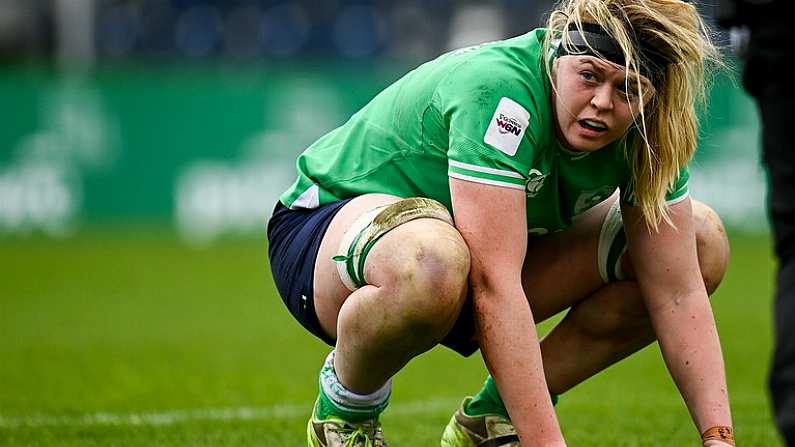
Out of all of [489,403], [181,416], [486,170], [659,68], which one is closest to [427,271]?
[486,170]

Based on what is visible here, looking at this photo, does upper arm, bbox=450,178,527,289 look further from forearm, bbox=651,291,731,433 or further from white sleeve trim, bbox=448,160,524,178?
forearm, bbox=651,291,731,433

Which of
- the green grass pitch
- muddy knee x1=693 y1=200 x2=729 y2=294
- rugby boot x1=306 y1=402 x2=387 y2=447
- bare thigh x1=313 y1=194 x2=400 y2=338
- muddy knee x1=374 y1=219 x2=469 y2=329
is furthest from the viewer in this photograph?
the green grass pitch

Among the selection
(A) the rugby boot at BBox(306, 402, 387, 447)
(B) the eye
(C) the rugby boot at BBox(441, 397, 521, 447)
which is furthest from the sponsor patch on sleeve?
(C) the rugby boot at BBox(441, 397, 521, 447)

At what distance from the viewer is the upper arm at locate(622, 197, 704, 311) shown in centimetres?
355

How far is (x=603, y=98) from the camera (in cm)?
317

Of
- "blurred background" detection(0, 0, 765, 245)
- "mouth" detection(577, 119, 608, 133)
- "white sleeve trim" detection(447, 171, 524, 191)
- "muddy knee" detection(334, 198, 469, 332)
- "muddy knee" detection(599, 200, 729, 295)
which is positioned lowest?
"blurred background" detection(0, 0, 765, 245)

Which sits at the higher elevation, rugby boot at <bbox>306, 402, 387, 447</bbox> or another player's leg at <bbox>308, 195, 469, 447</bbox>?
another player's leg at <bbox>308, 195, 469, 447</bbox>

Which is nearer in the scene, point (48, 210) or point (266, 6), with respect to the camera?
point (48, 210)

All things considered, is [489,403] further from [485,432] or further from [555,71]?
[555,71]

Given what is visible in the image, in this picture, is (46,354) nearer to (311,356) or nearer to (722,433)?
(311,356)

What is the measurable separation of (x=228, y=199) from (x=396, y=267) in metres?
9.84

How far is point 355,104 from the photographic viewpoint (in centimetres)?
1298

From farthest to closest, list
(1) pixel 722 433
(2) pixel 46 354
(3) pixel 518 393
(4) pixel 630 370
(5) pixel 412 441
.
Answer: (2) pixel 46 354
(4) pixel 630 370
(5) pixel 412 441
(1) pixel 722 433
(3) pixel 518 393

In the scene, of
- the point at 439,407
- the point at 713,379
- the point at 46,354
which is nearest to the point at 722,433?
the point at 713,379
